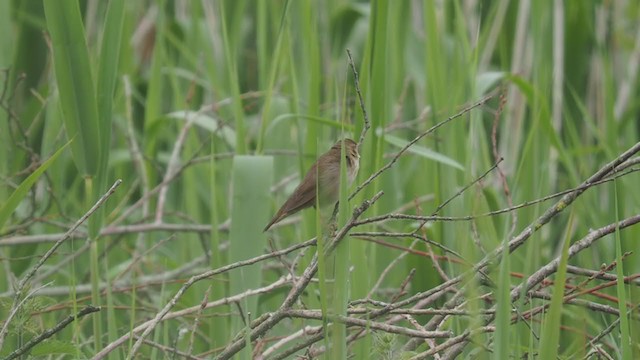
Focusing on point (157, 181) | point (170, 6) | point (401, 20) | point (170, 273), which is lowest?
point (170, 273)

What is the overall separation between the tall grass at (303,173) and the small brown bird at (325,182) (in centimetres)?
4

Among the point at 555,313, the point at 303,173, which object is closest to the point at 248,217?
the point at 303,173

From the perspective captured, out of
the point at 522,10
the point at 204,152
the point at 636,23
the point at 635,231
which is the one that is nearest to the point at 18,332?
the point at 635,231

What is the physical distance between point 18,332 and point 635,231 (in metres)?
1.58

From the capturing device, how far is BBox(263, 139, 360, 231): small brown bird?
2414mm

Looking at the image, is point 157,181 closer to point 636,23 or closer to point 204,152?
point 204,152

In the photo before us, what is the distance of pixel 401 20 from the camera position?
356cm

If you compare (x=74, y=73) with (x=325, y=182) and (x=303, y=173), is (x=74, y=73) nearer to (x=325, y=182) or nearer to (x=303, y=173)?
(x=325, y=182)

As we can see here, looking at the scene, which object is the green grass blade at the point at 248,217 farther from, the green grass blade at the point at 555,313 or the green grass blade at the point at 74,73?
the green grass blade at the point at 555,313

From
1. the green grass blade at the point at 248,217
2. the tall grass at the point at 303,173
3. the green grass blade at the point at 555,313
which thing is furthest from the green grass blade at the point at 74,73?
the green grass blade at the point at 555,313

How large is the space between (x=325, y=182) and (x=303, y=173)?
30 centimetres

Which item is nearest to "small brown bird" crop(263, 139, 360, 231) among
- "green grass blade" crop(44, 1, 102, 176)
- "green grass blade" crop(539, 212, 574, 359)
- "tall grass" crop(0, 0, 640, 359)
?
"tall grass" crop(0, 0, 640, 359)

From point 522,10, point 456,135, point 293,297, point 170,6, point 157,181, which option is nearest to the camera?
point 293,297

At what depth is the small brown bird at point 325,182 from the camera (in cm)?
241
